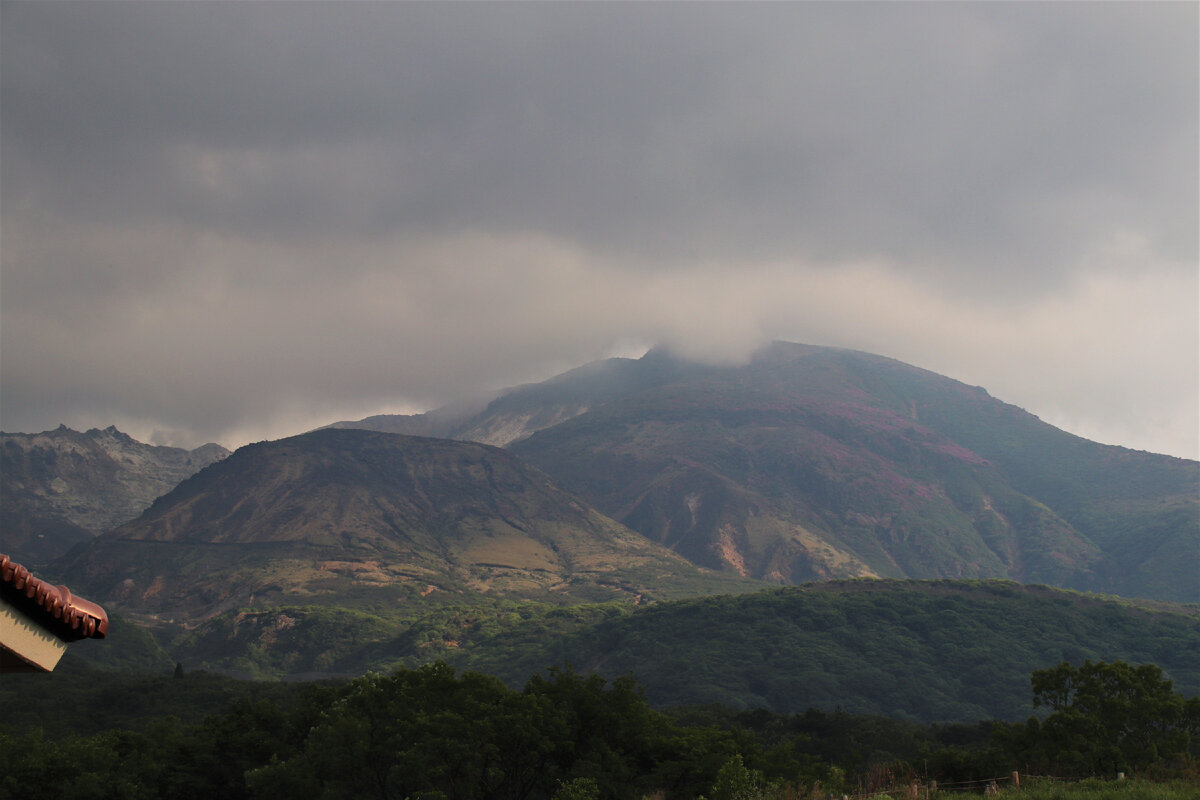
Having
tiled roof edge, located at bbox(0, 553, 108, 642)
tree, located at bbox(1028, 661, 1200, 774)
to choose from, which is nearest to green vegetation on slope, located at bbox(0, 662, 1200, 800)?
tree, located at bbox(1028, 661, 1200, 774)

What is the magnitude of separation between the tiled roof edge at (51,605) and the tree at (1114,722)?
62053 millimetres

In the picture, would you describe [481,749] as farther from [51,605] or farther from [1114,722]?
[51,605]

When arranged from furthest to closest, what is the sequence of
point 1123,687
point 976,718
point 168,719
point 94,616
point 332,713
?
point 976,718, point 168,719, point 332,713, point 1123,687, point 94,616

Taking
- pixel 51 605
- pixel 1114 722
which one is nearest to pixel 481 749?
pixel 1114 722

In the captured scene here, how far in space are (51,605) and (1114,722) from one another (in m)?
67.9

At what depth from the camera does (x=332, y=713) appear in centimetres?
6819

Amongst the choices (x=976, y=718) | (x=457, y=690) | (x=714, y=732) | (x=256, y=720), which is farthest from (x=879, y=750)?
(x=976, y=718)

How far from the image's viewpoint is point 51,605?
11.6m

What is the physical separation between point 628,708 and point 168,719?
137ft

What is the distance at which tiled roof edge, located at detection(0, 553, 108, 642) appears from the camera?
1137 centimetres

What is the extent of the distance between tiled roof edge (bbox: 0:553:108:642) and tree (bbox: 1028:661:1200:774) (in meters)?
62.1

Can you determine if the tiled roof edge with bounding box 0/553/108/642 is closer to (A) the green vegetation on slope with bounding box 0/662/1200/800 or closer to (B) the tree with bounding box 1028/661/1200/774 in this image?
(A) the green vegetation on slope with bounding box 0/662/1200/800

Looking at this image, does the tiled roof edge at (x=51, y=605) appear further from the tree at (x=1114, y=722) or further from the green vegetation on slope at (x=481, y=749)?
the tree at (x=1114, y=722)

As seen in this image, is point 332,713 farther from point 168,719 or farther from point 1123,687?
point 1123,687
